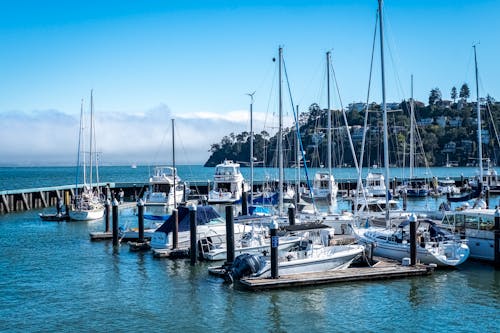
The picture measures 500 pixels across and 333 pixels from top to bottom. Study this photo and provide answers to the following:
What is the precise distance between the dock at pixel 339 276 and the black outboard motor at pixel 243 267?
13.2 inches

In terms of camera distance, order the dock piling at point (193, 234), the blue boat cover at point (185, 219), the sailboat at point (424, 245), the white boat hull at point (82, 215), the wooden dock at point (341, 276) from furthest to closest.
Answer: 1. the white boat hull at point (82, 215)
2. the blue boat cover at point (185, 219)
3. the dock piling at point (193, 234)
4. the sailboat at point (424, 245)
5. the wooden dock at point (341, 276)

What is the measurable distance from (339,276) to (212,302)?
562cm

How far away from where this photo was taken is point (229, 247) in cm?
2775

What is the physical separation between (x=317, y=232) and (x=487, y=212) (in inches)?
334

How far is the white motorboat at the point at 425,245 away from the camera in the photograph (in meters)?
28.0

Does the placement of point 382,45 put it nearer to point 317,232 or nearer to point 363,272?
point 317,232

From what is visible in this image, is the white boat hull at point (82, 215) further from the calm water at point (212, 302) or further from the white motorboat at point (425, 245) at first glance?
the white motorboat at point (425, 245)

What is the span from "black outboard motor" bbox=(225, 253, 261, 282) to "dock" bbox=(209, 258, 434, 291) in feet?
1.10

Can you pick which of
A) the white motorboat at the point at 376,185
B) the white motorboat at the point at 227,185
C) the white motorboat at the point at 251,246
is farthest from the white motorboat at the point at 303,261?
the white motorboat at the point at 227,185

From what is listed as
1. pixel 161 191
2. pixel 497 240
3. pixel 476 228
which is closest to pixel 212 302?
pixel 497 240

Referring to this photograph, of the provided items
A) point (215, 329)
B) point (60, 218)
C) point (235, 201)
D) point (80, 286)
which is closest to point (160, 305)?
point (215, 329)

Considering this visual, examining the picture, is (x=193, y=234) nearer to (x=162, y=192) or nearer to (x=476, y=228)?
(x=476, y=228)

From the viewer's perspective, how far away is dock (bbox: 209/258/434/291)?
2455 cm

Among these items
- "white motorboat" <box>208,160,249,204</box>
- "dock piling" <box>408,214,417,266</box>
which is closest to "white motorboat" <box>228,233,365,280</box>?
"dock piling" <box>408,214,417,266</box>
